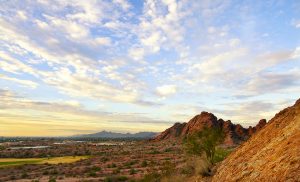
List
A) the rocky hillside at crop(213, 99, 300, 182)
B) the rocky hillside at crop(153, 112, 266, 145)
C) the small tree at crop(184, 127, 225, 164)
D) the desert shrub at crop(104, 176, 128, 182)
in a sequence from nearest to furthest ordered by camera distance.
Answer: the rocky hillside at crop(213, 99, 300, 182), the small tree at crop(184, 127, 225, 164), the desert shrub at crop(104, 176, 128, 182), the rocky hillside at crop(153, 112, 266, 145)

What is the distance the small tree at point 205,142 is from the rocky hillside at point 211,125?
177 ft

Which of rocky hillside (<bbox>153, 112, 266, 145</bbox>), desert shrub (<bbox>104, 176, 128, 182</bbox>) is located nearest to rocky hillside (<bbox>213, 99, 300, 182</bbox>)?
desert shrub (<bbox>104, 176, 128, 182</bbox>)

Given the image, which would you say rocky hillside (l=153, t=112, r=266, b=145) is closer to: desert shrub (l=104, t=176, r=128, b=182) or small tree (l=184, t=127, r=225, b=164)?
desert shrub (l=104, t=176, r=128, b=182)

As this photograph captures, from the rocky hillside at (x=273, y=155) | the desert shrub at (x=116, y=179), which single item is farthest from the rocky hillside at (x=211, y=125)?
the rocky hillside at (x=273, y=155)

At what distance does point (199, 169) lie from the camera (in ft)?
64.0

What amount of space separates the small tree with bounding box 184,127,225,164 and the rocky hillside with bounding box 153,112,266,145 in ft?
177

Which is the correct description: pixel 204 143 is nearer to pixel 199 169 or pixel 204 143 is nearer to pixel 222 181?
pixel 199 169

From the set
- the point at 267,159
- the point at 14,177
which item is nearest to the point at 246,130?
the point at 14,177

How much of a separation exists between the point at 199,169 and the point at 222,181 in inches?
179

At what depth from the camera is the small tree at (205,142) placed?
2427 cm

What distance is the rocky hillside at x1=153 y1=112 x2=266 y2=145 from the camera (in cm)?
8491

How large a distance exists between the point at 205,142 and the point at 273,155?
1212cm

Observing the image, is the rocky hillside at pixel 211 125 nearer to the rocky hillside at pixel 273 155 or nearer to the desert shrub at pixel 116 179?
the desert shrub at pixel 116 179

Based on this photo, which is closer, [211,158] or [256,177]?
[256,177]
